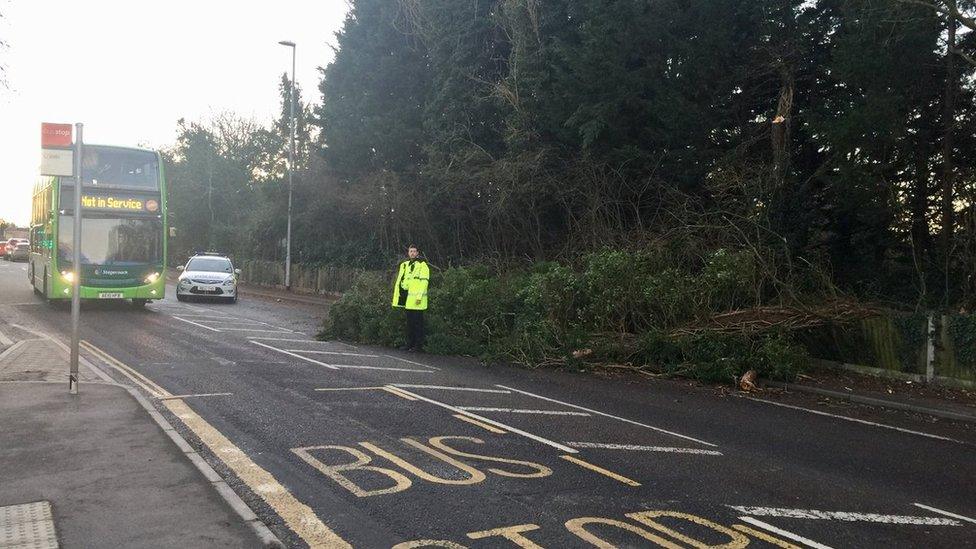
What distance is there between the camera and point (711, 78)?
20.1m

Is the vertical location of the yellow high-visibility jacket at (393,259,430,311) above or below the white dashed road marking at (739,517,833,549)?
above

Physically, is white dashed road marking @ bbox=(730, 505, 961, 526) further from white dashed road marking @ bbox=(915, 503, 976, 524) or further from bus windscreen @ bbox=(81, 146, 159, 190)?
bus windscreen @ bbox=(81, 146, 159, 190)

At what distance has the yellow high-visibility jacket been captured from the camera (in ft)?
46.6

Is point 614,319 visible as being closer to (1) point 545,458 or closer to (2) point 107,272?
(1) point 545,458

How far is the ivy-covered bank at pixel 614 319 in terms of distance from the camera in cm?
1205

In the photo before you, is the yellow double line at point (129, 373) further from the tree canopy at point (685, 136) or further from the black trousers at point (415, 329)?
the tree canopy at point (685, 136)

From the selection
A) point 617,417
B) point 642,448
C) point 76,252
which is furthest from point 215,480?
point 617,417

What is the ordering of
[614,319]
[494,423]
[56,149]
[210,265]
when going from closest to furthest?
[56,149]
[494,423]
[614,319]
[210,265]

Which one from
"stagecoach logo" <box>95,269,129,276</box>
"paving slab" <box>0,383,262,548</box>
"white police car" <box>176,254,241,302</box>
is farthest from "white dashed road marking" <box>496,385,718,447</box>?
"white police car" <box>176,254,241,302</box>

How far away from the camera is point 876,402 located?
35.6 feet

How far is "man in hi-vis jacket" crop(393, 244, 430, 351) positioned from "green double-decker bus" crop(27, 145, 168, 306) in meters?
8.96

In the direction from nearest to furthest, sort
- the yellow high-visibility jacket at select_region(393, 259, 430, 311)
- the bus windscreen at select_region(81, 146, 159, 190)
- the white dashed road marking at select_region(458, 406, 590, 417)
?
the white dashed road marking at select_region(458, 406, 590, 417) < the yellow high-visibility jacket at select_region(393, 259, 430, 311) < the bus windscreen at select_region(81, 146, 159, 190)

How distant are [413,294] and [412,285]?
164mm

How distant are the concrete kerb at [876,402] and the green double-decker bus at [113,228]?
15.6 meters
